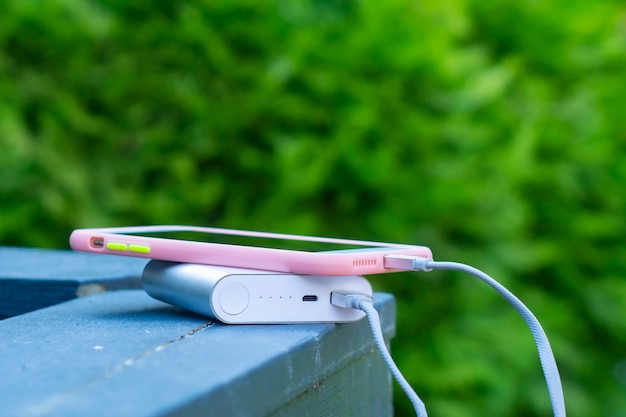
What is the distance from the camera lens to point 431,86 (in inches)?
92.4

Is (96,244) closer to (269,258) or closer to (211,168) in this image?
(269,258)

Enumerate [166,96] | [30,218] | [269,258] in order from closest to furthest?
[269,258], [30,218], [166,96]

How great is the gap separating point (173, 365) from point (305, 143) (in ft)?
5.12

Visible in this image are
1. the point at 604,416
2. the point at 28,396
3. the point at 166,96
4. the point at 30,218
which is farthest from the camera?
the point at 604,416

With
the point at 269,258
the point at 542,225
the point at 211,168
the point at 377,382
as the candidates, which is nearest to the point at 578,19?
the point at 542,225

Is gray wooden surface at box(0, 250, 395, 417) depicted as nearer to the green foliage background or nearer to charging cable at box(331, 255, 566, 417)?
charging cable at box(331, 255, 566, 417)

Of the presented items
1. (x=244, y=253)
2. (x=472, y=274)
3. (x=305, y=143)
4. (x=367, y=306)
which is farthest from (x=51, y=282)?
(x=305, y=143)

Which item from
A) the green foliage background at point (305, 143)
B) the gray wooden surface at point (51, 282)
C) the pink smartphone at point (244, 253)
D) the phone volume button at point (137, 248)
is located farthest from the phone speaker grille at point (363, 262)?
the green foliage background at point (305, 143)

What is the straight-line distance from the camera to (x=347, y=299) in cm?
91

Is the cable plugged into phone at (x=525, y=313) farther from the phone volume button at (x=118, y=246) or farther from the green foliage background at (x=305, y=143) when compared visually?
the green foliage background at (x=305, y=143)

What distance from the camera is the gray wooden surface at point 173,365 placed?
60cm

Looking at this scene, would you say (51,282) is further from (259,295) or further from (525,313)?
(525,313)

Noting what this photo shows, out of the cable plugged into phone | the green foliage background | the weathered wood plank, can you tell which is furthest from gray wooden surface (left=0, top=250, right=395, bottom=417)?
the green foliage background

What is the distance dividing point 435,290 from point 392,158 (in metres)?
0.43
